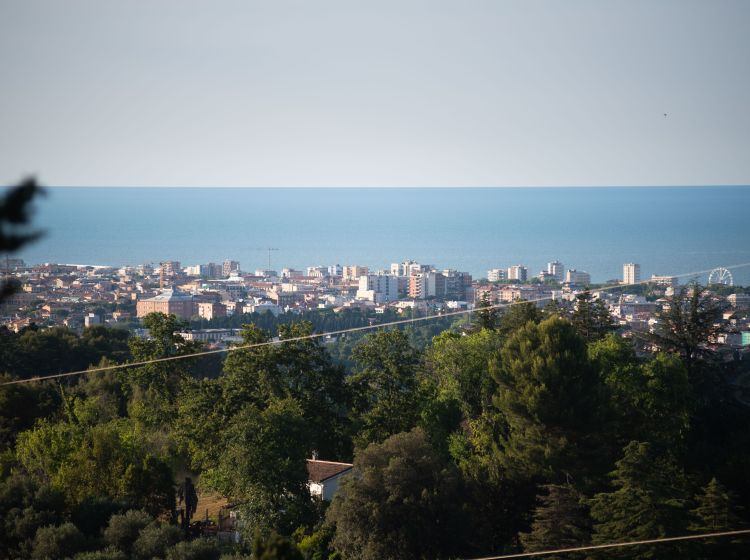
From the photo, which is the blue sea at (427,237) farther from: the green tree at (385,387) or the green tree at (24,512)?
the green tree at (24,512)

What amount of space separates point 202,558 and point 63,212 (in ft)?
550

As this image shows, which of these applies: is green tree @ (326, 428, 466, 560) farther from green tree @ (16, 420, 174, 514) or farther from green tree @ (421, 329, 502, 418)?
green tree @ (421, 329, 502, 418)

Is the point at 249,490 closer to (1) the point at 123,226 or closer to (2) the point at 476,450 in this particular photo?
(2) the point at 476,450

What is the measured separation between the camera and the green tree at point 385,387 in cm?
1511

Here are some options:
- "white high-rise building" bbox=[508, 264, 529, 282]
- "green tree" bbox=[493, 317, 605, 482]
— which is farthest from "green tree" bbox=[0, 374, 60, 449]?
"white high-rise building" bbox=[508, 264, 529, 282]

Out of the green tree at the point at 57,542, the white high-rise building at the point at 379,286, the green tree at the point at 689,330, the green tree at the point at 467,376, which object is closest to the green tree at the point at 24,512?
the green tree at the point at 57,542

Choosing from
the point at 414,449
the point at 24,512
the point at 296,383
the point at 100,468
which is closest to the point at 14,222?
the point at 24,512

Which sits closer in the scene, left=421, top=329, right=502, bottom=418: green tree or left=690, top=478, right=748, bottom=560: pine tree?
left=690, top=478, right=748, bottom=560: pine tree

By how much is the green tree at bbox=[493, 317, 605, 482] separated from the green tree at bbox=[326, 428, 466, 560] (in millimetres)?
1490

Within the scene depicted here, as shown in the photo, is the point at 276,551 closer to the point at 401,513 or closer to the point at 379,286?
the point at 401,513

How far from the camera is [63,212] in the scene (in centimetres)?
16862

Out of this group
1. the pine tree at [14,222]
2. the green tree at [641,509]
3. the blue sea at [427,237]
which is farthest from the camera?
the blue sea at [427,237]

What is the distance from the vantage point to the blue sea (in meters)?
94.4

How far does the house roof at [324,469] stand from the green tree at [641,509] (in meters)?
4.23
